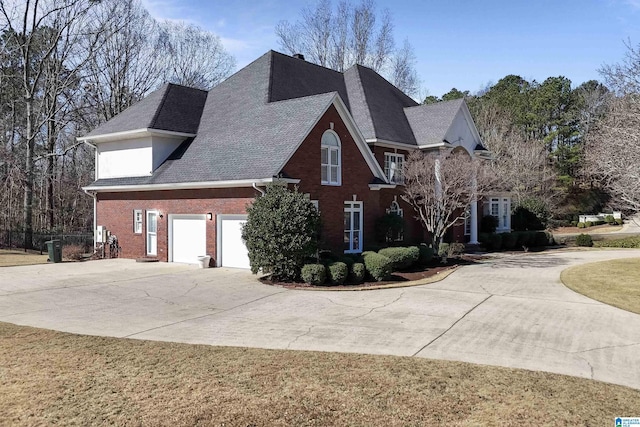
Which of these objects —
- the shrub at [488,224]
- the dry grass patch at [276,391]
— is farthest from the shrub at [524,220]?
the dry grass patch at [276,391]

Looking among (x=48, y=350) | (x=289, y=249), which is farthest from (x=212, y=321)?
(x=289, y=249)

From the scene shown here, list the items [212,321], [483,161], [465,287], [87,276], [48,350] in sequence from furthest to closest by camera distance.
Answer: [483,161] < [87,276] < [465,287] < [212,321] < [48,350]

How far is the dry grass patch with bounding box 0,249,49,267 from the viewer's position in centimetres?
2112

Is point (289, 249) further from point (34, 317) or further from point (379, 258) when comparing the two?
point (34, 317)

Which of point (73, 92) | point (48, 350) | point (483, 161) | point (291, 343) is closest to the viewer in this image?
point (48, 350)

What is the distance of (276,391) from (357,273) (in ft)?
32.9

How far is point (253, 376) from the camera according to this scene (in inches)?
260

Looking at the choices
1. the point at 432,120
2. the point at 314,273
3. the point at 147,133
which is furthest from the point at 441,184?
the point at 147,133

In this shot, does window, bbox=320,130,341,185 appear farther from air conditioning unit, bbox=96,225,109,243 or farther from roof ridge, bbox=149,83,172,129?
air conditioning unit, bbox=96,225,109,243

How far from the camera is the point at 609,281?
16.3 m

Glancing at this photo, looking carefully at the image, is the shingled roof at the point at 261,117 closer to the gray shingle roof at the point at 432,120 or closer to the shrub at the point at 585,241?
the gray shingle roof at the point at 432,120

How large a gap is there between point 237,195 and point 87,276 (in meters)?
6.05

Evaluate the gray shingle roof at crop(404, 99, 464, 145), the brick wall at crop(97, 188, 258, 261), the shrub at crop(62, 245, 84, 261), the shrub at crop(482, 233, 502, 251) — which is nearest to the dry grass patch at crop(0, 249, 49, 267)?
the shrub at crop(62, 245, 84, 261)

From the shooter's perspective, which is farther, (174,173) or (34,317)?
(174,173)
